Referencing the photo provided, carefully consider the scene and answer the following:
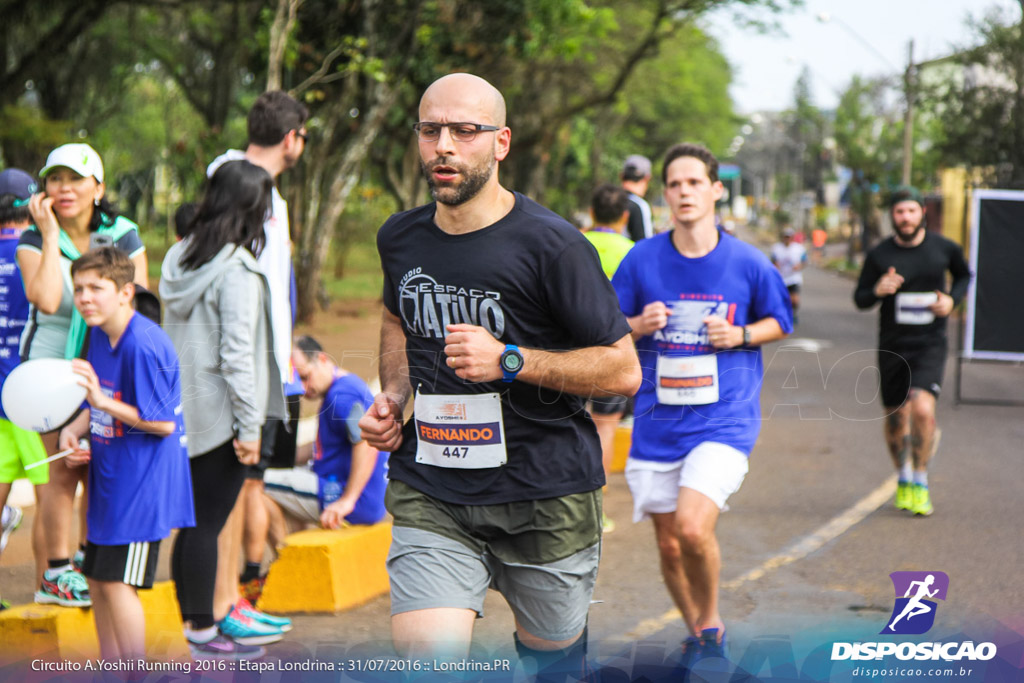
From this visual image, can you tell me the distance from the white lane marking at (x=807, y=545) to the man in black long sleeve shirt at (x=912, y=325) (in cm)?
29

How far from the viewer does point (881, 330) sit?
7949mm

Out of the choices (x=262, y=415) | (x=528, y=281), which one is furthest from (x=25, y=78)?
A: (x=528, y=281)

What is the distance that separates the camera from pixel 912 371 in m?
7.65

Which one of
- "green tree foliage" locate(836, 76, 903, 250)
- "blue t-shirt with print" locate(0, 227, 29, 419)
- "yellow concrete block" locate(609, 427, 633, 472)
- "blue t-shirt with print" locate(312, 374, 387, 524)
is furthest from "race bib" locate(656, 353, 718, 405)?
"green tree foliage" locate(836, 76, 903, 250)

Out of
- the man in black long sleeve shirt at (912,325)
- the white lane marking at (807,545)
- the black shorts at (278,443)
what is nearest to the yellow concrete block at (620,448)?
the white lane marking at (807,545)

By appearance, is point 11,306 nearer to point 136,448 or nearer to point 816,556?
point 136,448

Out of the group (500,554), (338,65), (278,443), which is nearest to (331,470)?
(278,443)

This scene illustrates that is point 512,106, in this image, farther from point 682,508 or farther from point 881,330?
point 682,508

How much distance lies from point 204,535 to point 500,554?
1.67 metres

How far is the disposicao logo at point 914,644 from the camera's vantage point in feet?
13.1

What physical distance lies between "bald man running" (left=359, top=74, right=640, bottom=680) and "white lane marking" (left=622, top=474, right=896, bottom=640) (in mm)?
1980

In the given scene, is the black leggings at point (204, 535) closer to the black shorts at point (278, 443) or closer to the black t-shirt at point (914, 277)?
the black shorts at point (278, 443)

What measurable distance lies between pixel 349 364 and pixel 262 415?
7.21 ft

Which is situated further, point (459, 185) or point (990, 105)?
point (990, 105)
